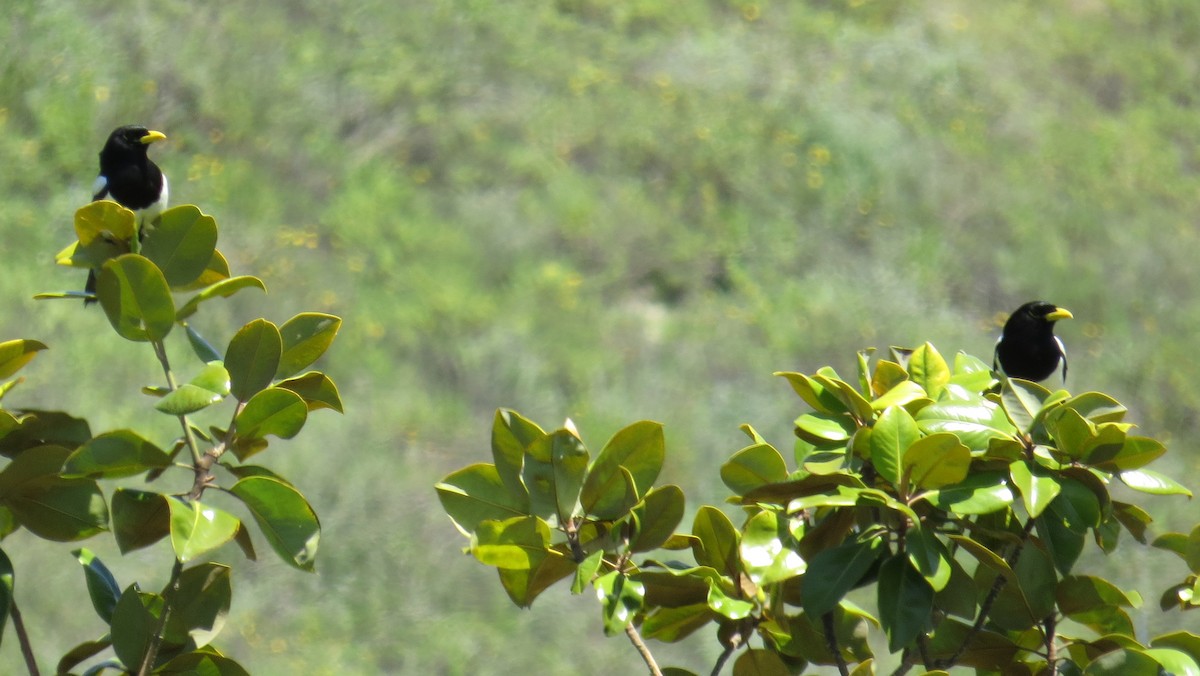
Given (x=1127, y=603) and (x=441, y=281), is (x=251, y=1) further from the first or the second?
(x=1127, y=603)

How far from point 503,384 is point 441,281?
4.71 ft

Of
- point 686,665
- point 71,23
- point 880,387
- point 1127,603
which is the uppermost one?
point 880,387

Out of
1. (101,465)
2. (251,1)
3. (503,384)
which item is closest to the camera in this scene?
(101,465)

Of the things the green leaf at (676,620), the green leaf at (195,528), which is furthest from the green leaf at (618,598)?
the green leaf at (195,528)

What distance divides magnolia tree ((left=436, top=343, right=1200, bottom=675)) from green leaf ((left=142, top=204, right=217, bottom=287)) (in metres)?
0.60

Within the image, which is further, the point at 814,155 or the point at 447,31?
the point at 447,31

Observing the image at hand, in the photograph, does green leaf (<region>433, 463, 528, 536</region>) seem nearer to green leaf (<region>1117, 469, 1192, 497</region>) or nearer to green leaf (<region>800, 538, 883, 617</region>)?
green leaf (<region>800, 538, 883, 617</region>)

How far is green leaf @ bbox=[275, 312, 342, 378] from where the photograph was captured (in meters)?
2.08

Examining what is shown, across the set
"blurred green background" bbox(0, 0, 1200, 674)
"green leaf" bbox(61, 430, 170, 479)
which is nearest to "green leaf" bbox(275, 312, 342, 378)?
"green leaf" bbox(61, 430, 170, 479)

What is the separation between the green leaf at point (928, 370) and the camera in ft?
7.41

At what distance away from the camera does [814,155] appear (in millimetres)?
13148

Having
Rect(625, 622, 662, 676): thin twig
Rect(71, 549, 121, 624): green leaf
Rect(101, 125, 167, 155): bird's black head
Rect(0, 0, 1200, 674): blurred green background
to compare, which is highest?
Rect(625, 622, 662, 676): thin twig

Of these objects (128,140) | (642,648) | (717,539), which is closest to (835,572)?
(717,539)

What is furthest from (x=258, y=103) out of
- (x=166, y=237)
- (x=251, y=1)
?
(x=166, y=237)
